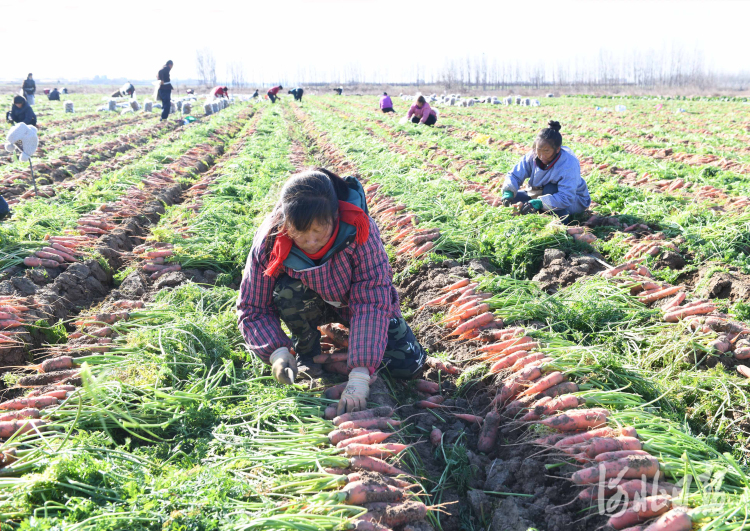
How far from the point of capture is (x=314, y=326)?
338 centimetres

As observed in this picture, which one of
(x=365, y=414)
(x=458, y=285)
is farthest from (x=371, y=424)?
(x=458, y=285)

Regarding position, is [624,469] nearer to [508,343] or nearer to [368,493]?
[368,493]

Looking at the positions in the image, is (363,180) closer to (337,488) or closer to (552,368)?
(552,368)

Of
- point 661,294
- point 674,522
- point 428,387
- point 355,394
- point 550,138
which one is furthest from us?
point 550,138

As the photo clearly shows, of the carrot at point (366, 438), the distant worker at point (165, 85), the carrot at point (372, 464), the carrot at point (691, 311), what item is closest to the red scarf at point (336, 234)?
the carrot at point (366, 438)

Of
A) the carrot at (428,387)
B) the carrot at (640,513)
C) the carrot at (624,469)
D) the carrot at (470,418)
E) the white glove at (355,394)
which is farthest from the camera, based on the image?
the carrot at (428,387)

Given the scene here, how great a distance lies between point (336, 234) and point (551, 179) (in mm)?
4104

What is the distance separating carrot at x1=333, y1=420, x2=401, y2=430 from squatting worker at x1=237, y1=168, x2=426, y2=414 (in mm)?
136

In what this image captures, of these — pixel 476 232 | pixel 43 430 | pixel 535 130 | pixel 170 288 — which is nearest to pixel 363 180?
pixel 476 232

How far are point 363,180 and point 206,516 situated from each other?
7.08 metres

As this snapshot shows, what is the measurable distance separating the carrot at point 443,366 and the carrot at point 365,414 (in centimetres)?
79

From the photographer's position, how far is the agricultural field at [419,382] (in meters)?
2.14

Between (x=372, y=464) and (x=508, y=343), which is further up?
(x=508, y=343)

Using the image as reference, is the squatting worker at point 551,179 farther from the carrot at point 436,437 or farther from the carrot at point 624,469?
the carrot at point 624,469
